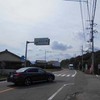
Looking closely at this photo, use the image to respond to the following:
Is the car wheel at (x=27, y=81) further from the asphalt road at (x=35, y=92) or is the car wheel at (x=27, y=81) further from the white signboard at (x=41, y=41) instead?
the white signboard at (x=41, y=41)

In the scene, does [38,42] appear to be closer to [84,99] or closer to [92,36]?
[92,36]

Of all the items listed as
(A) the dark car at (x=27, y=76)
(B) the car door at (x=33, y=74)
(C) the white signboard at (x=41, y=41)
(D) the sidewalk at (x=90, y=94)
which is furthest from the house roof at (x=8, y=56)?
(D) the sidewalk at (x=90, y=94)

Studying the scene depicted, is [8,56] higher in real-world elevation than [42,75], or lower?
higher

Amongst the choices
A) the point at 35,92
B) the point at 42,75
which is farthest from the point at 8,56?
the point at 35,92

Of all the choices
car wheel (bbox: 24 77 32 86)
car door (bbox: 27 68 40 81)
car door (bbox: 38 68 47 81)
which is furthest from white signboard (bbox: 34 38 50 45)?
car wheel (bbox: 24 77 32 86)

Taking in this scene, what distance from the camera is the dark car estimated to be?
24.0 metres

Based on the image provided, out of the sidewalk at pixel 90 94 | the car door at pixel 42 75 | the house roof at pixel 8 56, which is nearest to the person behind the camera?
the sidewalk at pixel 90 94

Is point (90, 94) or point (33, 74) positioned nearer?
point (90, 94)

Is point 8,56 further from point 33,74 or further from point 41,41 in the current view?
point 33,74

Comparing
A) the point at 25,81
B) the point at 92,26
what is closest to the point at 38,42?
the point at 92,26

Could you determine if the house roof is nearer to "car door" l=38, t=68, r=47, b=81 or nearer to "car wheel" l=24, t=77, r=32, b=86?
"car door" l=38, t=68, r=47, b=81

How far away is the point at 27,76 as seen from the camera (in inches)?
970

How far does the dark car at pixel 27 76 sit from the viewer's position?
24.0 m

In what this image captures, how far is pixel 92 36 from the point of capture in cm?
6406
